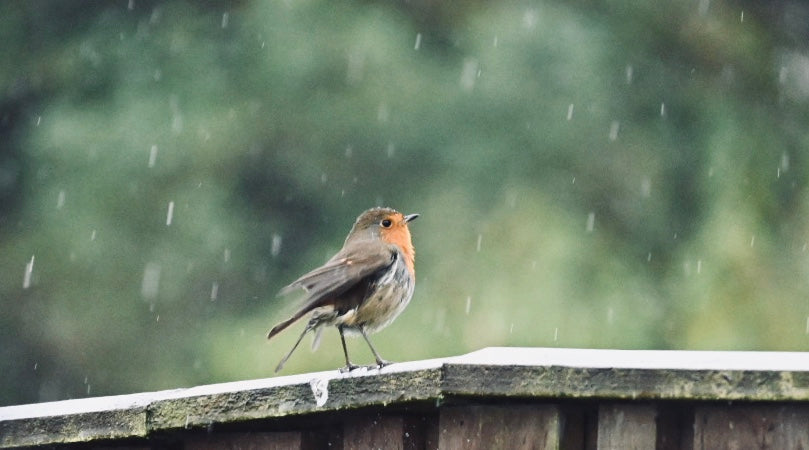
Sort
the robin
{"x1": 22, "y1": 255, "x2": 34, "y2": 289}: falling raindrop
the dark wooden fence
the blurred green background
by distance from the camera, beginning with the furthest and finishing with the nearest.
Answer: {"x1": 22, "y1": 255, "x2": 34, "y2": 289}: falling raindrop
the blurred green background
the robin
the dark wooden fence

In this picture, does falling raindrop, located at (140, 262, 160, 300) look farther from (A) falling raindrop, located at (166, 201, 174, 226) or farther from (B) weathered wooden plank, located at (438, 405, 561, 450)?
(B) weathered wooden plank, located at (438, 405, 561, 450)

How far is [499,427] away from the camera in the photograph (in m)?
2.95

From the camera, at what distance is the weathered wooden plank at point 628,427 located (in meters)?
2.83

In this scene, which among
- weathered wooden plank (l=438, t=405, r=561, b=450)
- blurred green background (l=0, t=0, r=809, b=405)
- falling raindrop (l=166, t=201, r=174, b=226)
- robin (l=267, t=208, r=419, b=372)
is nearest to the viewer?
weathered wooden plank (l=438, t=405, r=561, b=450)

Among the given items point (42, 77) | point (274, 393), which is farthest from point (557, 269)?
point (274, 393)

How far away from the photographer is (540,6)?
10.5 metres

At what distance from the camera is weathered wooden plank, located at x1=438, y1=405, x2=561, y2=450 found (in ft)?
9.47

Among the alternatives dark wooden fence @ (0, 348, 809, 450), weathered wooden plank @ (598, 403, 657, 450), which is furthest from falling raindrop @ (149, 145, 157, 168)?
weathered wooden plank @ (598, 403, 657, 450)

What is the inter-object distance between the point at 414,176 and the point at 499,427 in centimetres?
698

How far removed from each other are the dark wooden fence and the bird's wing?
1092 millimetres

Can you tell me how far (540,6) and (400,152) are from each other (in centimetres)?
146

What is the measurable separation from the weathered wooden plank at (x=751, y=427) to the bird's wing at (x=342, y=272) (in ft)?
5.58

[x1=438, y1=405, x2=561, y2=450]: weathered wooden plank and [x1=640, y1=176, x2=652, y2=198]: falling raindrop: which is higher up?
[x1=640, y1=176, x2=652, y2=198]: falling raindrop

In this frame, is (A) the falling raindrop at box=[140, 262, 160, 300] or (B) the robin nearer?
(B) the robin
